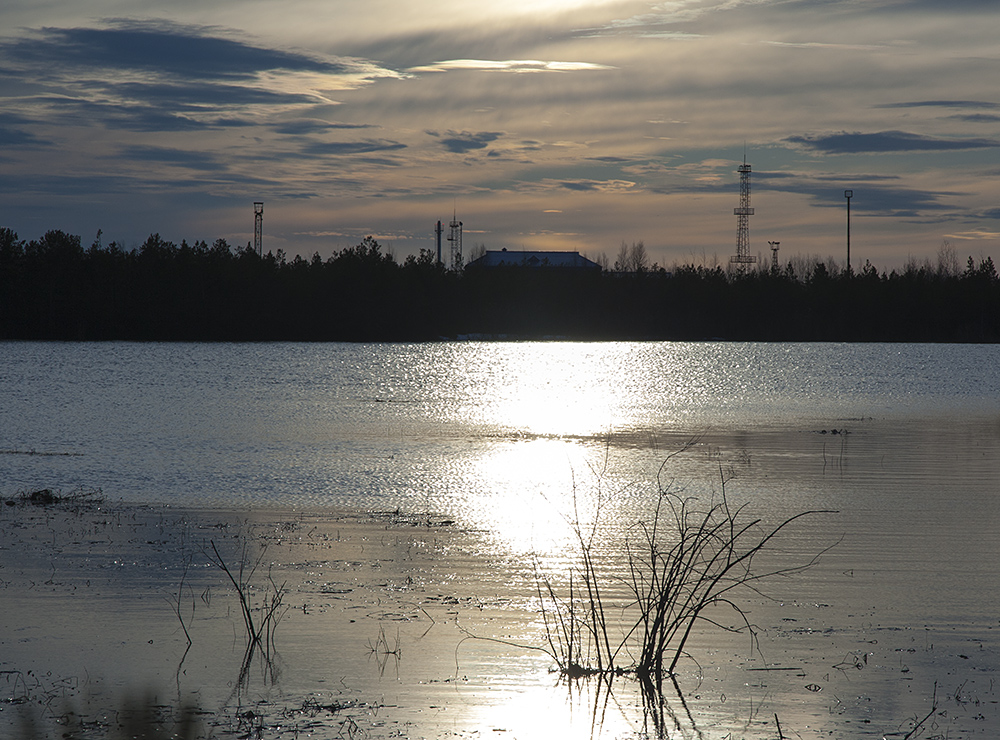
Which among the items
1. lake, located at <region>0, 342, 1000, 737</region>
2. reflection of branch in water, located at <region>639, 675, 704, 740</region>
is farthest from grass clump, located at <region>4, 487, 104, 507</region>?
reflection of branch in water, located at <region>639, 675, 704, 740</region>

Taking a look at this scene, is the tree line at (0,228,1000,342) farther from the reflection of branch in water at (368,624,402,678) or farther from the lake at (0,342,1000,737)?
the reflection of branch in water at (368,624,402,678)

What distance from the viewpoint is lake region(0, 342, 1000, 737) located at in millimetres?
8930

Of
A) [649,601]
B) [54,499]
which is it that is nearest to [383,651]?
[649,601]

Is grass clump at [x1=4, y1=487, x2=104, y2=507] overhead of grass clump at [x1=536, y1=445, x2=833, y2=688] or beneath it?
beneath

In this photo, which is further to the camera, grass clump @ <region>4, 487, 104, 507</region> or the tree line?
the tree line

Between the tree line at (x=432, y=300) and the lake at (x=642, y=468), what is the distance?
6458 centimetres

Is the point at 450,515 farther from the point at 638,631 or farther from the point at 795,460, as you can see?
the point at 795,460

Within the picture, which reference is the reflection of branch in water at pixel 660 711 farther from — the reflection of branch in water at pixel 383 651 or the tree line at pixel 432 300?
the tree line at pixel 432 300

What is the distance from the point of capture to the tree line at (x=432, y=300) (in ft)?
372

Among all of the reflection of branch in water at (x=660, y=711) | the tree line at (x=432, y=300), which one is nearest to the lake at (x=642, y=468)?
the reflection of branch in water at (x=660, y=711)

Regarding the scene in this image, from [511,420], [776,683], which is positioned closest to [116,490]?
[776,683]

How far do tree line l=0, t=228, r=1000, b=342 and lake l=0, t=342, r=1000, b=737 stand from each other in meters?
64.6

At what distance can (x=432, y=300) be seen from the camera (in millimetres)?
138375

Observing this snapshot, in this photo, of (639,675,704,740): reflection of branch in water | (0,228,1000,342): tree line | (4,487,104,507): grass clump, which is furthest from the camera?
(0,228,1000,342): tree line
